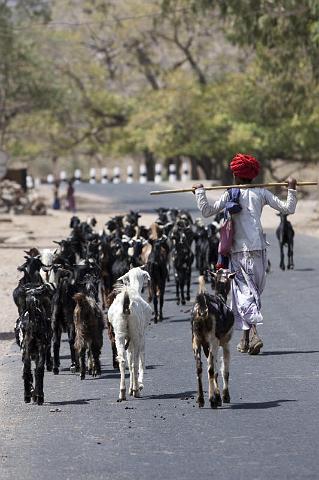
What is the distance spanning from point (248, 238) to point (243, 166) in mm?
853

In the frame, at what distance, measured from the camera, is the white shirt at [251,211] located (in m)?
15.6

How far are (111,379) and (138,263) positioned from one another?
19.9 ft

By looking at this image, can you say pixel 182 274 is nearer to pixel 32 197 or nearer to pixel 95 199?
pixel 32 197

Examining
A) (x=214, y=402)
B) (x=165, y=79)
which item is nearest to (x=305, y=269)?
(x=214, y=402)

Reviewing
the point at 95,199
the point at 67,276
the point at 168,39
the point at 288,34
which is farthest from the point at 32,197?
the point at 67,276

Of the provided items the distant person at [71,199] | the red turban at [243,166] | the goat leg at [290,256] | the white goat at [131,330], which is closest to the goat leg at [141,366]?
the white goat at [131,330]

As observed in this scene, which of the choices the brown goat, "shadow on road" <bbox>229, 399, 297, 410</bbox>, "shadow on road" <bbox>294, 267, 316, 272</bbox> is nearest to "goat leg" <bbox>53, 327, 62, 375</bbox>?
the brown goat

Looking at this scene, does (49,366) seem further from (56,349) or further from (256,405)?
(256,405)

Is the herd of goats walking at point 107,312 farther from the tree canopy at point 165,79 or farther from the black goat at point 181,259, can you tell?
the tree canopy at point 165,79

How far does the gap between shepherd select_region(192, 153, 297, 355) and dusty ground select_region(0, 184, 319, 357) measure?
3910mm

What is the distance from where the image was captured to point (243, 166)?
1540 cm

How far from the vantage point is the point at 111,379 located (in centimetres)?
1471

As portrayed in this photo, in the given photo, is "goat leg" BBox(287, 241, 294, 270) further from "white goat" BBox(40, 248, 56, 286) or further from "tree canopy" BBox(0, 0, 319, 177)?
"white goat" BBox(40, 248, 56, 286)

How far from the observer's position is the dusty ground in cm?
2424
